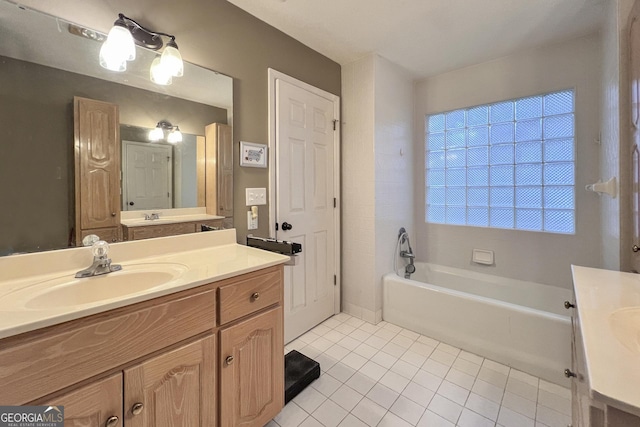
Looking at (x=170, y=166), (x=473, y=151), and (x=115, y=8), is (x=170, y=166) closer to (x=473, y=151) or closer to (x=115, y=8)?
(x=115, y=8)

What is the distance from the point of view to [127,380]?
32.6 inches

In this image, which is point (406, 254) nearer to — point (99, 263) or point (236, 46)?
point (236, 46)

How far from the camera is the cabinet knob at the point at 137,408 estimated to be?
2.77 ft

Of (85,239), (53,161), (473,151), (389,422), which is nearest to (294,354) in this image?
(389,422)

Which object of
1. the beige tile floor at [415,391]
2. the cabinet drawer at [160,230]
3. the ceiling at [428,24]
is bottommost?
the beige tile floor at [415,391]

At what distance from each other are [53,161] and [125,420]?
1.05 meters

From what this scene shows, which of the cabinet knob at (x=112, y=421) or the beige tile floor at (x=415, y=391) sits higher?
the cabinet knob at (x=112, y=421)

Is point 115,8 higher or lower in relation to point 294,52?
lower

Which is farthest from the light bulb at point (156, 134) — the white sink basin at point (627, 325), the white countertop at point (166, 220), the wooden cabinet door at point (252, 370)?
the white sink basin at point (627, 325)

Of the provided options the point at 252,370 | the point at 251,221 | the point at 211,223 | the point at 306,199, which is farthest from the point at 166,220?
the point at 306,199

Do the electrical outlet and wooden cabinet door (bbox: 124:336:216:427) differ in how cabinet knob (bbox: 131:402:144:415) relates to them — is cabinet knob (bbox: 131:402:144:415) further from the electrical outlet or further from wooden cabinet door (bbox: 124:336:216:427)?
the electrical outlet

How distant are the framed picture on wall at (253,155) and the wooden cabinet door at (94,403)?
129cm

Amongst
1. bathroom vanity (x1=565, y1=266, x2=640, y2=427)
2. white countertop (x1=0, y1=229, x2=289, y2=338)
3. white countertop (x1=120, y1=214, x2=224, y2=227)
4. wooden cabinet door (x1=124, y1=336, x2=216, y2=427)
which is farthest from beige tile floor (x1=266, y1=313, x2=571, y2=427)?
white countertop (x1=120, y1=214, x2=224, y2=227)

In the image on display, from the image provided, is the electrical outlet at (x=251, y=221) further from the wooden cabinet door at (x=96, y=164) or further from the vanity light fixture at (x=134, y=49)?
the vanity light fixture at (x=134, y=49)
